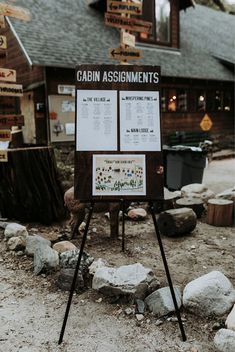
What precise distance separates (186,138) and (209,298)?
12826 mm

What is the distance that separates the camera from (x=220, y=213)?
5.81 meters

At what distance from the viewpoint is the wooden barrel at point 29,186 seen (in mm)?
5566

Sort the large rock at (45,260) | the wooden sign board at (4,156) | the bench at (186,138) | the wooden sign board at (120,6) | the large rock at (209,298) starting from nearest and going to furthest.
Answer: the large rock at (209,298) → the large rock at (45,260) → the wooden sign board at (4,156) → the wooden sign board at (120,6) → the bench at (186,138)

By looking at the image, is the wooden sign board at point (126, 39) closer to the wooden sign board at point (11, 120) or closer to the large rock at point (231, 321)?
the wooden sign board at point (11, 120)

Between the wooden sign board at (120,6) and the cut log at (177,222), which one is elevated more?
the wooden sign board at (120,6)

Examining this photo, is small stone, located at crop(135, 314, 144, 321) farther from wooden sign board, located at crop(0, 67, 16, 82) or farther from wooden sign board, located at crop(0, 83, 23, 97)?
wooden sign board, located at crop(0, 67, 16, 82)

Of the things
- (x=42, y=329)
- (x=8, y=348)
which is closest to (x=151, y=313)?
(x=42, y=329)

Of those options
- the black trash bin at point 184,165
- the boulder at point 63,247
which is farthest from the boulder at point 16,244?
the black trash bin at point 184,165

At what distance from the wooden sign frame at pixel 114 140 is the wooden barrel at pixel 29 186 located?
2742 millimetres

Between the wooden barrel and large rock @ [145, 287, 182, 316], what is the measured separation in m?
2.81

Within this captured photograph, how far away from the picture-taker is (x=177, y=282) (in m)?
3.78


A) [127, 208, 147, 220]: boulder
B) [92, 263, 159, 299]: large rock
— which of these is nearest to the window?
[127, 208, 147, 220]: boulder

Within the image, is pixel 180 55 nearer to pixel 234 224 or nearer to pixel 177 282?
pixel 234 224

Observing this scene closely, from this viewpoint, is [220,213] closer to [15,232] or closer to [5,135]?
[15,232]
